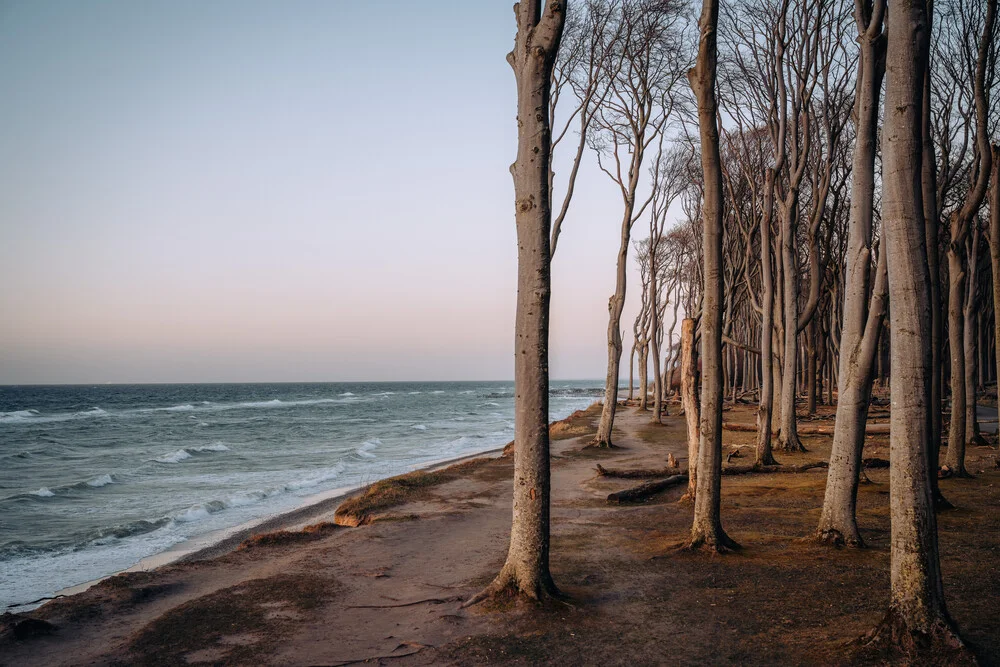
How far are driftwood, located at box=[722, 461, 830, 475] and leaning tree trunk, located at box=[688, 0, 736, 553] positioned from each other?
5.72m

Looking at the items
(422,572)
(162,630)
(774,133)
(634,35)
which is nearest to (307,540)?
(422,572)

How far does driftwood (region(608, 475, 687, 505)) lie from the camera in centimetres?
1030

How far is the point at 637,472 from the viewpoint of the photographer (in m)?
12.5

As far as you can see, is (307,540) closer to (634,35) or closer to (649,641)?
(649,641)

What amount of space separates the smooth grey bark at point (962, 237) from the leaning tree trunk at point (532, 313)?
23.9ft

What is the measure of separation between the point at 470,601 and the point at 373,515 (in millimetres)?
5229

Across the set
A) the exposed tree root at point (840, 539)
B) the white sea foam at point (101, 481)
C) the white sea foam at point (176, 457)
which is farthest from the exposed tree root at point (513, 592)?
the white sea foam at point (176, 457)

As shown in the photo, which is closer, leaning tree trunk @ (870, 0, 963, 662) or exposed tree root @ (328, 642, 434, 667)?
leaning tree trunk @ (870, 0, 963, 662)

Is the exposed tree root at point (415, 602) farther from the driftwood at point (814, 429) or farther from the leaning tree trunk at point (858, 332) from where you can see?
the driftwood at point (814, 429)

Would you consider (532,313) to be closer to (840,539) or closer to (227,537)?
(840,539)

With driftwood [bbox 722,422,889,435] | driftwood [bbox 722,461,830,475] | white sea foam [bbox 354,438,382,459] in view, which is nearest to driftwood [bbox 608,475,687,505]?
driftwood [bbox 722,461,830,475]

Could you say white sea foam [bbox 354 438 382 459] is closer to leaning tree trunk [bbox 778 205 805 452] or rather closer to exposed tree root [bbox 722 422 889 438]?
exposed tree root [bbox 722 422 889 438]

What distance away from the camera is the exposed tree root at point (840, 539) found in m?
6.52

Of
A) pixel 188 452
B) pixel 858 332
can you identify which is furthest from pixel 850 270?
pixel 188 452
